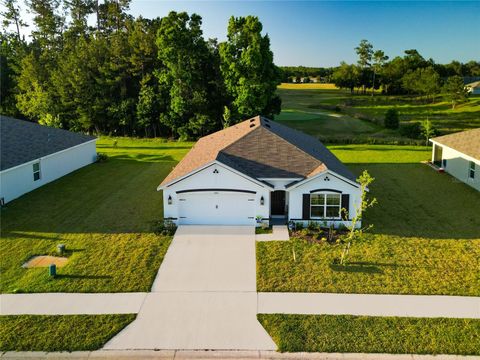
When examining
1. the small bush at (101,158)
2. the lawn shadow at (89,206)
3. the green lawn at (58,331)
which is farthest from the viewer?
the small bush at (101,158)

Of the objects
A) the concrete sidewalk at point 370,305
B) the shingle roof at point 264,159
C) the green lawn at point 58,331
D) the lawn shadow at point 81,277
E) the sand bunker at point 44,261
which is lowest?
the green lawn at point 58,331

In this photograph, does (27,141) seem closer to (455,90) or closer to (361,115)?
(361,115)

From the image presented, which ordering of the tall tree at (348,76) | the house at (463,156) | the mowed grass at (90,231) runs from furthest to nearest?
1. the tall tree at (348,76)
2. the house at (463,156)
3. the mowed grass at (90,231)

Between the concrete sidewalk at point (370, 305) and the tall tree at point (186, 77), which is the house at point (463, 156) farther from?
the tall tree at point (186, 77)

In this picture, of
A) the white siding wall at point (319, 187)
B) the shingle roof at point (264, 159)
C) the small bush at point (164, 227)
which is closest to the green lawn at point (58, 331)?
the small bush at point (164, 227)

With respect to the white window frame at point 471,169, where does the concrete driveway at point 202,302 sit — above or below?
below

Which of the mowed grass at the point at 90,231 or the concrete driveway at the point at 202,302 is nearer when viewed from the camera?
the concrete driveway at the point at 202,302

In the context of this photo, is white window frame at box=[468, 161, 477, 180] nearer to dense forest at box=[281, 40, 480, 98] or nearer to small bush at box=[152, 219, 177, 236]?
small bush at box=[152, 219, 177, 236]
